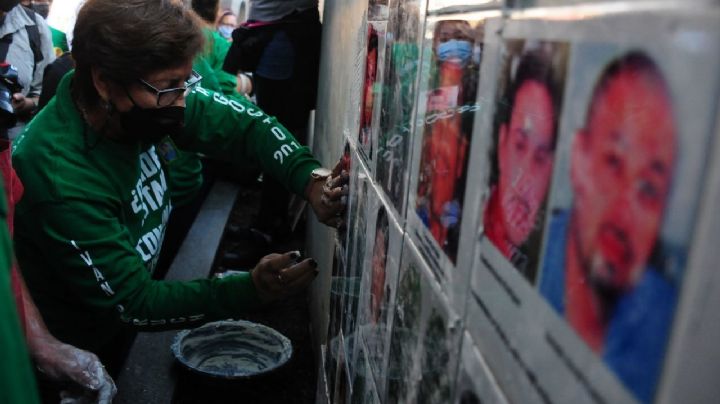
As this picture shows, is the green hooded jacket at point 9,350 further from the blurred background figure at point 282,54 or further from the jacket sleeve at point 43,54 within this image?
Result: the jacket sleeve at point 43,54

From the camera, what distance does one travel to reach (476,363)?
86 centimetres

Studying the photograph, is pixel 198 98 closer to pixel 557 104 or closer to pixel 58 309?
pixel 58 309

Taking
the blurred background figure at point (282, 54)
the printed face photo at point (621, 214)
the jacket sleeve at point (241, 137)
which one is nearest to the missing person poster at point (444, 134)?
the printed face photo at point (621, 214)

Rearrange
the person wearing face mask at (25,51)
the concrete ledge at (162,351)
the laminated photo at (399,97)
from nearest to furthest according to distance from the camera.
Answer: the laminated photo at (399,97), the concrete ledge at (162,351), the person wearing face mask at (25,51)

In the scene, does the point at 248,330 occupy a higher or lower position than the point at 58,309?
lower

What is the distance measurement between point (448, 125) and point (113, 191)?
1370 millimetres

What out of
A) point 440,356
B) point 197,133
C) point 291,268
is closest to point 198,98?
point 197,133

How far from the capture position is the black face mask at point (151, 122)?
214 centimetres

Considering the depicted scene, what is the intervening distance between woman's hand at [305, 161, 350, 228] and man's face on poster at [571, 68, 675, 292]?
158 cm

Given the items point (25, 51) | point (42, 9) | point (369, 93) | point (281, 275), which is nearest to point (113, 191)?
point (281, 275)

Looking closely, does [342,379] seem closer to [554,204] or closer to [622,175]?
[554,204]

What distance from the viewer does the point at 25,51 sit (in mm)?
4461

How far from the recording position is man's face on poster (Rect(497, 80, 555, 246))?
0.70 metres

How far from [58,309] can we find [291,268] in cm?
81
